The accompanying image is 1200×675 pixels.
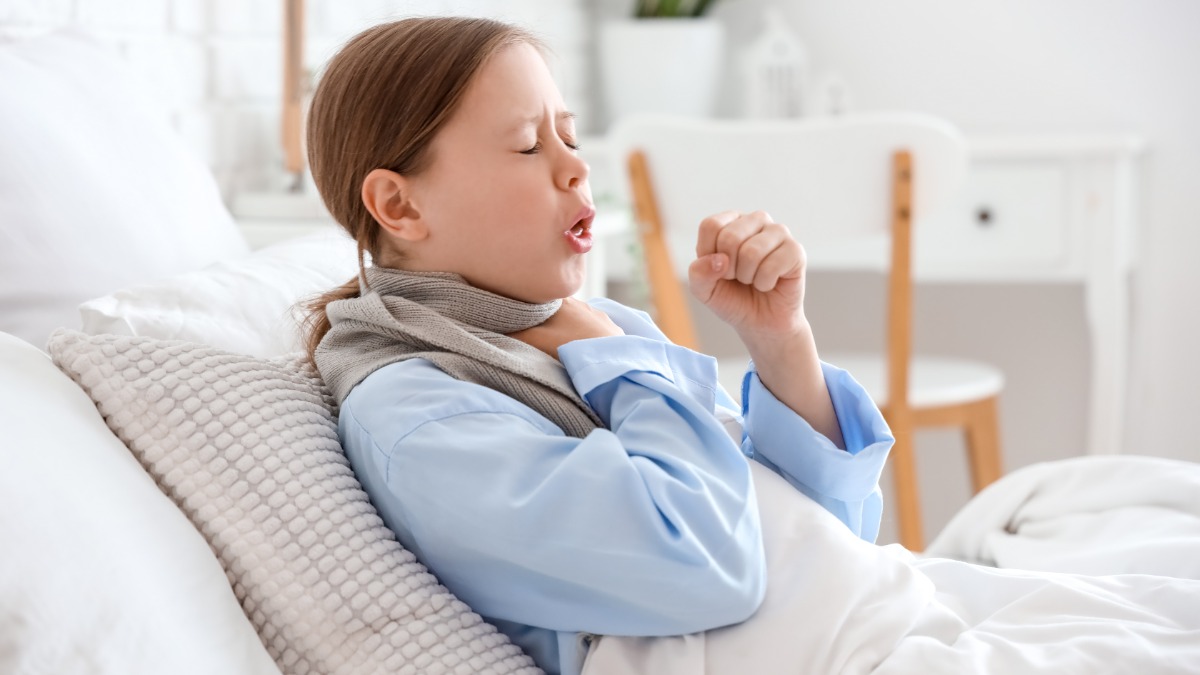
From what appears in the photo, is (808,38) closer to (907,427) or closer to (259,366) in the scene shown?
(907,427)

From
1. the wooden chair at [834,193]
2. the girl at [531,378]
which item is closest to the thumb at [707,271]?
the girl at [531,378]

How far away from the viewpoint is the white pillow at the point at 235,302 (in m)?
0.81

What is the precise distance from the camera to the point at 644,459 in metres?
0.70

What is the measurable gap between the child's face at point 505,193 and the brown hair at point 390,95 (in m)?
0.01

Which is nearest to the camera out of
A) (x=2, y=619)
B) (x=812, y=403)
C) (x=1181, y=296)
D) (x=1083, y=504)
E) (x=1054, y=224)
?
(x=2, y=619)

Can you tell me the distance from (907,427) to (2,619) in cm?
154

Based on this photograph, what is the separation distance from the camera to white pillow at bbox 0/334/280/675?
1.78 ft

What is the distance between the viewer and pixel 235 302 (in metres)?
0.91

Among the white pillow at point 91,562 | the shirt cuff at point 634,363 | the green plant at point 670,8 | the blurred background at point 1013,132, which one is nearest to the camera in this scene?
the white pillow at point 91,562

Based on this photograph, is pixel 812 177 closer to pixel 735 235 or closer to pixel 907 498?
pixel 907 498

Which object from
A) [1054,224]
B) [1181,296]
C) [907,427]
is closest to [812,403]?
[907,427]

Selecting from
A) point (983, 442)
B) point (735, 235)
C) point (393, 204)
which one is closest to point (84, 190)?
point (393, 204)

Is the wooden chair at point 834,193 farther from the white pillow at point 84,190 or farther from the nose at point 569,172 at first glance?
the nose at point 569,172

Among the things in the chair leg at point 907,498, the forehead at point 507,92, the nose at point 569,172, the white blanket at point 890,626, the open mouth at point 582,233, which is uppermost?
the forehead at point 507,92
